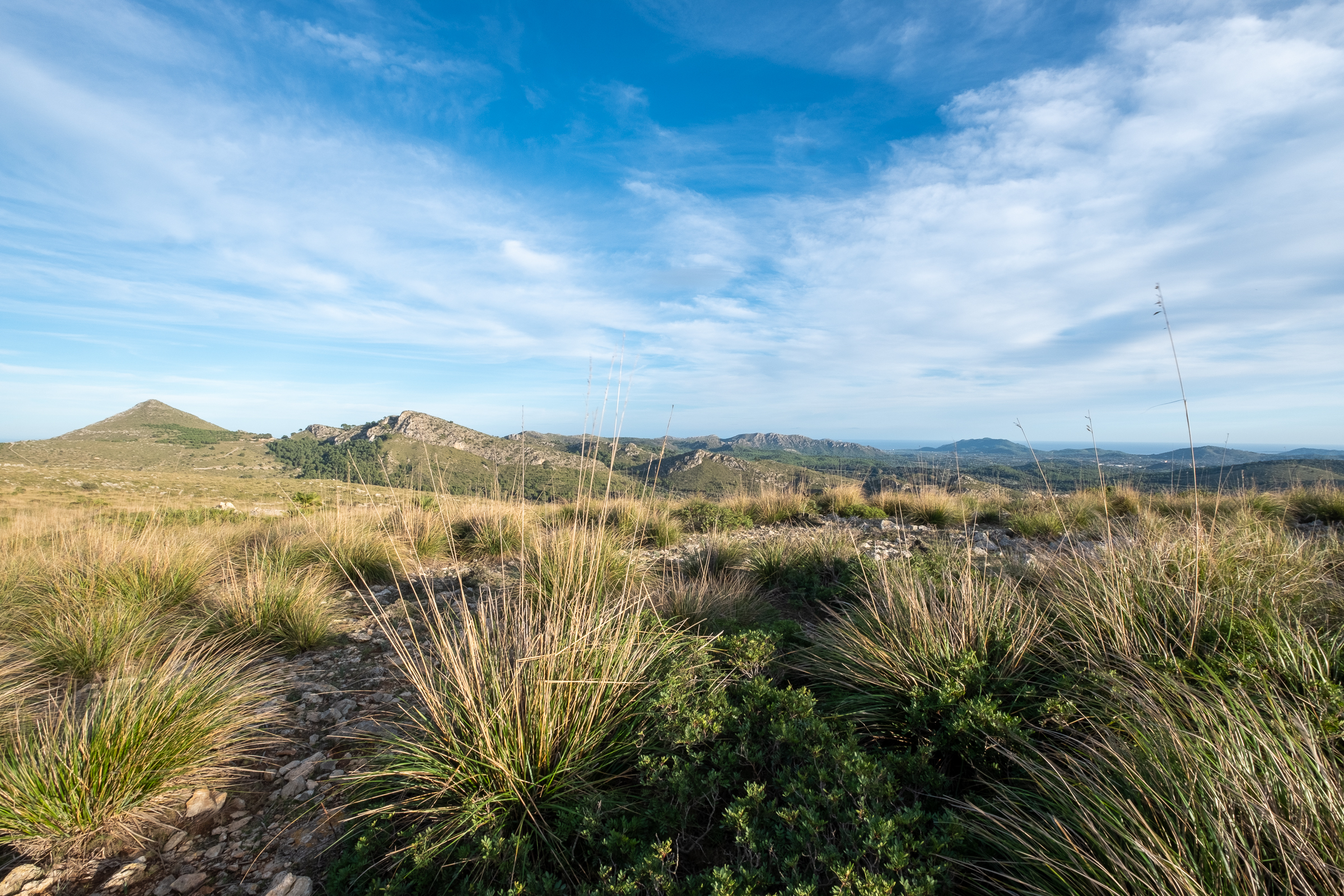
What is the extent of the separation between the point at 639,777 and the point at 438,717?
2.99ft

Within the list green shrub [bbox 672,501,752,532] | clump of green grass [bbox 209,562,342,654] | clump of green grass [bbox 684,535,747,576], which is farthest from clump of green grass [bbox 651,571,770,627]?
green shrub [bbox 672,501,752,532]

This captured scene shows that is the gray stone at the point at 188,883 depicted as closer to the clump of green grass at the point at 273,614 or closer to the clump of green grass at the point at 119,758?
the clump of green grass at the point at 119,758

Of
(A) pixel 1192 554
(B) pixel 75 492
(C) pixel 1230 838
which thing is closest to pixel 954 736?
(C) pixel 1230 838

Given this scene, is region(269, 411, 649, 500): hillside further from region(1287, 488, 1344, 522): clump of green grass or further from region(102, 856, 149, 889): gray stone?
region(1287, 488, 1344, 522): clump of green grass

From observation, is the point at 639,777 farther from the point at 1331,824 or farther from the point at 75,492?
the point at 75,492

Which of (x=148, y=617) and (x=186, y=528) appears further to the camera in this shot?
(x=186, y=528)

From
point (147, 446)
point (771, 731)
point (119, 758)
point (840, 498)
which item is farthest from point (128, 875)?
point (147, 446)

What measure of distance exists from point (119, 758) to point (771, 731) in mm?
2821

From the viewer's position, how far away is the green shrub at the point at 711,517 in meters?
8.82

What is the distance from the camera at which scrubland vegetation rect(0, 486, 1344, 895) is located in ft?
5.04

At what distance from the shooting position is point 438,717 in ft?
7.37

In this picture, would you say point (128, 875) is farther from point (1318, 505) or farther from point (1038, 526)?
point (1318, 505)

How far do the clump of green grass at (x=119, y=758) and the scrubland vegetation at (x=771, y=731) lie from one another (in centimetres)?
1

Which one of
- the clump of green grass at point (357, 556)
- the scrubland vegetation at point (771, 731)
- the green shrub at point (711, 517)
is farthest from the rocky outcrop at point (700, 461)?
the scrubland vegetation at point (771, 731)
